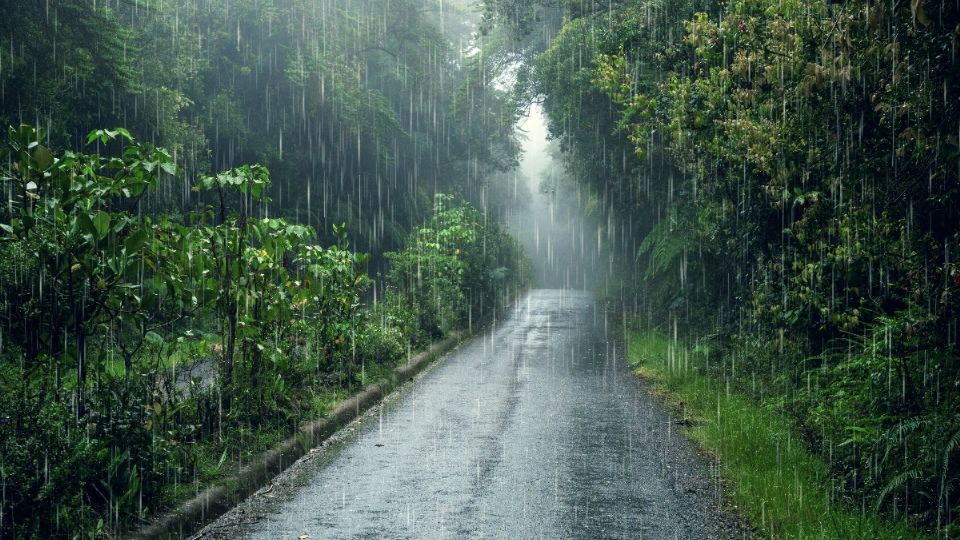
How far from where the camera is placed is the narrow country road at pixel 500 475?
5680 mm

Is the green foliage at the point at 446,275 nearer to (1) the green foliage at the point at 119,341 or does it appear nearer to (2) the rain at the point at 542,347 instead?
(2) the rain at the point at 542,347

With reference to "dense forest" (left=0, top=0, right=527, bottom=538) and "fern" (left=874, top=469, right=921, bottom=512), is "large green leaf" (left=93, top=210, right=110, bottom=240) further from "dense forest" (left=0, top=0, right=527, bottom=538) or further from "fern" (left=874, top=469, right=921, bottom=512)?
"fern" (left=874, top=469, right=921, bottom=512)

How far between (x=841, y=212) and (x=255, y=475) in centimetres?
584

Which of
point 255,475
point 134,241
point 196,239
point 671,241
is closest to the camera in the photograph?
point 134,241

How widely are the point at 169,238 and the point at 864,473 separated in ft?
19.3

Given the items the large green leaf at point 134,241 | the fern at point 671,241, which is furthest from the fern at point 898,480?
the fern at point 671,241

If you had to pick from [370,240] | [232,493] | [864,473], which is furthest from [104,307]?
[370,240]

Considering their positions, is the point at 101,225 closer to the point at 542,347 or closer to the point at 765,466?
the point at 765,466

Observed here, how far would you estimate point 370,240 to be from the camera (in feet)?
94.6

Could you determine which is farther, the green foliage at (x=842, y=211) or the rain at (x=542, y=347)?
the green foliage at (x=842, y=211)

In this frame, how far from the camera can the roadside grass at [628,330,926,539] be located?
5.30m

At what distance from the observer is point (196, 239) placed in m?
6.88

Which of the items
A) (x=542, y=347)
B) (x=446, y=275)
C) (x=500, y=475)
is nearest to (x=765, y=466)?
(x=500, y=475)

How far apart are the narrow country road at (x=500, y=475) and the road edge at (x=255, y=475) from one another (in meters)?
0.12
